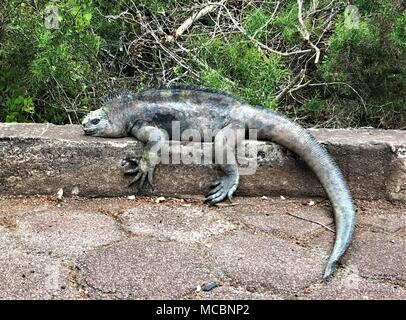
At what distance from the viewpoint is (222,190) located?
3.70 metres

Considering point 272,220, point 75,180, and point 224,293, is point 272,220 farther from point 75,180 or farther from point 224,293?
point 75,180

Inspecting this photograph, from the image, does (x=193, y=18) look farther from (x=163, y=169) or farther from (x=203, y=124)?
(x=163, y=169)

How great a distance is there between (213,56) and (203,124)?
6.05ft

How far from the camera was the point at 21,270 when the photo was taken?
275cm

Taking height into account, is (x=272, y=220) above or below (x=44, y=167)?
below

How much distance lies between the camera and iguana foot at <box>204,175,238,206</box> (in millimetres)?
3680

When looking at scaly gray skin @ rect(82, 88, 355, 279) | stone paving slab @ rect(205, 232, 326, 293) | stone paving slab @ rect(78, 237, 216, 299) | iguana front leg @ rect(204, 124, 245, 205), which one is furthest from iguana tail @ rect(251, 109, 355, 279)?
stone paving slab @ rect(78, 237, 216, 299)

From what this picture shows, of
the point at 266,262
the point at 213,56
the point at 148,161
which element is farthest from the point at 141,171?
the point at 213,56

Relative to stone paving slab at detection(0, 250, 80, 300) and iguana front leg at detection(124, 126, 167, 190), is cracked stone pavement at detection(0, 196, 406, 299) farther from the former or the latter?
iguana front leg at detection(124, 126, 167, 190)

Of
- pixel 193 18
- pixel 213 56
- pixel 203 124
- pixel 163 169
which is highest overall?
pixel 193 18

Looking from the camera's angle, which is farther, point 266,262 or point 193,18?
point 193,18

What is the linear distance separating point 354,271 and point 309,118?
3085 millimetres

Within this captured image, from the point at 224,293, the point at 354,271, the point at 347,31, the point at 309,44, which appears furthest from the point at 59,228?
the point at 309,44

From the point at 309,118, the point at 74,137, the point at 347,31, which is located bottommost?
the point at 309,118
